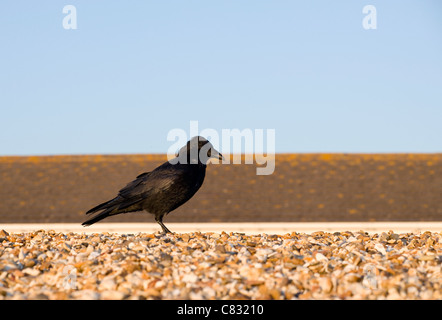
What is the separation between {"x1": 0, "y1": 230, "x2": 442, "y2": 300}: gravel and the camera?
19.8ft

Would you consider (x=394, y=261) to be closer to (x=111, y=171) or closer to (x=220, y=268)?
(x=220, y=268)

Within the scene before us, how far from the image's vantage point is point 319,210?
25844 millimetres

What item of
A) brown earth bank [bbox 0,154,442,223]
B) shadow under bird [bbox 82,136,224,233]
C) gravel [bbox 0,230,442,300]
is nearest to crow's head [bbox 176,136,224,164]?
shadow under bird [bbox 82,136,224,233]

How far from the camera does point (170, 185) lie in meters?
9.85

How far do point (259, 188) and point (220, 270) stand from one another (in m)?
20.9

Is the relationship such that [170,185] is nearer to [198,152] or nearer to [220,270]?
[198,152]

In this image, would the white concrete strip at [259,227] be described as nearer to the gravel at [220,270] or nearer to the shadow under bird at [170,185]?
the shadow under bird at [170,185]

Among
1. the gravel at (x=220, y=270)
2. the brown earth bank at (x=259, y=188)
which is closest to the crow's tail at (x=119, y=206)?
the gravel at (x=220, y=270)

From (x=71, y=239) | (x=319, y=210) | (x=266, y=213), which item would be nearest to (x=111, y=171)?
(x=266, y=213)

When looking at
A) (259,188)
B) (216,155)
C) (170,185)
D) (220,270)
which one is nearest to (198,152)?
(216,155)

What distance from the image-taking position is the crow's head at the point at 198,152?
10.1m

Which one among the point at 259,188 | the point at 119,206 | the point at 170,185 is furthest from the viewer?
the point at 259,188

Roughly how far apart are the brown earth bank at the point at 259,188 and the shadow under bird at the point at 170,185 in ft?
48.7
